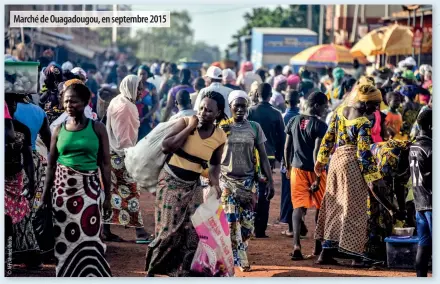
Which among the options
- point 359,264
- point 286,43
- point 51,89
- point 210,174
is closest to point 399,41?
point 286,43

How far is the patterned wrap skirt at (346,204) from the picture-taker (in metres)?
10.3

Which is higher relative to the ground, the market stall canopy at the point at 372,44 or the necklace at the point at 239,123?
the market stall canopy at the point at 372,44

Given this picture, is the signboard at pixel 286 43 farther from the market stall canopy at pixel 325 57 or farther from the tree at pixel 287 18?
the tree at pixel 287 18

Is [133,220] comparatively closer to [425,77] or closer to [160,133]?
[160,133]

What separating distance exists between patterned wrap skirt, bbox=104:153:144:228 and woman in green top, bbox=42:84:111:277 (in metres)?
3.21

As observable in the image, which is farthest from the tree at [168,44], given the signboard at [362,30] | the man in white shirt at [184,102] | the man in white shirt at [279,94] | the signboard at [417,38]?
the man in white shirt at [184,102]

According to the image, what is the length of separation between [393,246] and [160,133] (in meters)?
2.90

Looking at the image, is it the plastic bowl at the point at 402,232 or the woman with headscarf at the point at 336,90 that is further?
the woman with headscarf at the point at 336,90

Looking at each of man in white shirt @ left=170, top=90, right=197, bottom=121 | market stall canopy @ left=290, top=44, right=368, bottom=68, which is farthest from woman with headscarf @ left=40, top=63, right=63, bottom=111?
market stall canopy @ left=290, top=44, right=368, bottom=68

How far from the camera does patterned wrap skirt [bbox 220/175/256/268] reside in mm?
10211

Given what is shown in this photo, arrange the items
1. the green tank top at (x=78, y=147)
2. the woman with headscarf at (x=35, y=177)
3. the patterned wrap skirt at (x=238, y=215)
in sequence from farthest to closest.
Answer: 1. the patterned wrap skirt at (x=238, y=215)
2. the woman with headscarf at (x=35, y=177)
3. the green tank top at (x=78, y=147)

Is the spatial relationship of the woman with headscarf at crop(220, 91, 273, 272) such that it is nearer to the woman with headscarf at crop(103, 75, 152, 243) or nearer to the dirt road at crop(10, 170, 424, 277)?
the dirt road at crop(10, 170, 424, 277)

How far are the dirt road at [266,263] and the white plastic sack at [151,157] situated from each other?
1.18 meters

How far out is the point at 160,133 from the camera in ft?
29.5
